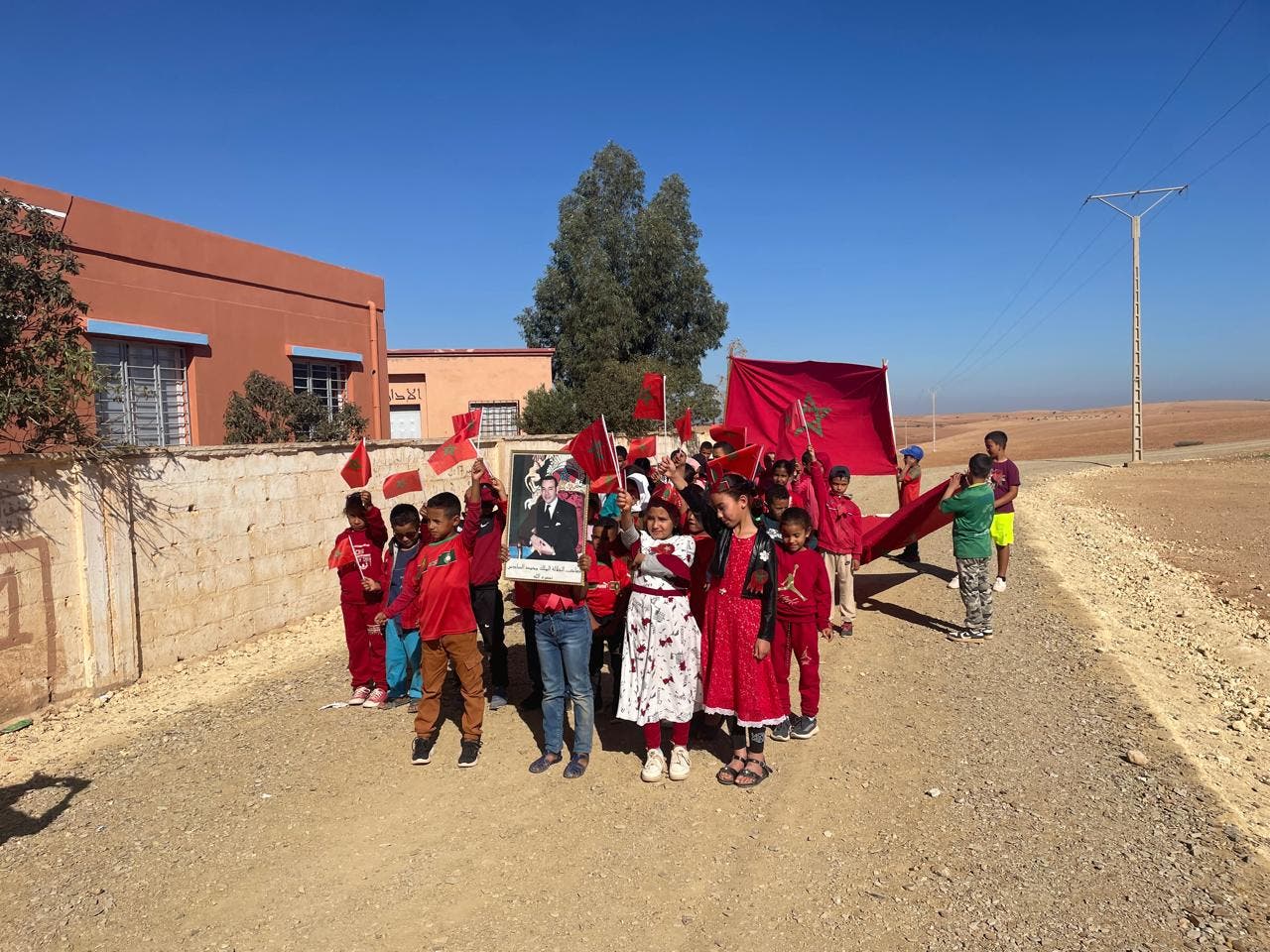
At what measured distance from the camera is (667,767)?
4.84 metres

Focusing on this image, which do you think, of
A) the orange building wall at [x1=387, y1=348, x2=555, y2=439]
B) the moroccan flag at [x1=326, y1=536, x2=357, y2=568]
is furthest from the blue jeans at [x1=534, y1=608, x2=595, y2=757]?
the orange building wall at [x1=387, y1=348, x2=555, y2=439]

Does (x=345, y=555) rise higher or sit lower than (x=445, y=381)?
lower

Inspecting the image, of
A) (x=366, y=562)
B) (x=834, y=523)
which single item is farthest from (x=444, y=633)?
(x=834, y=523)

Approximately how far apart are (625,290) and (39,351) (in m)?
26.0

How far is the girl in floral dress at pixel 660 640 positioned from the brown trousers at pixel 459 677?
95 centimetres

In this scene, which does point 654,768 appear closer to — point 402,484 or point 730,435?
point 402,484

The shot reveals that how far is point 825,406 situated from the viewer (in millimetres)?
9039

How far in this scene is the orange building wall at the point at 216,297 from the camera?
11617 millimetres

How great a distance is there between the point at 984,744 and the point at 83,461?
6942 mm

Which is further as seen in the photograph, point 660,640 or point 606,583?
point 606,583

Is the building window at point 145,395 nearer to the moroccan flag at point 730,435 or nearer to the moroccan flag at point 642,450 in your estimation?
the moroccan flag at point 642,450

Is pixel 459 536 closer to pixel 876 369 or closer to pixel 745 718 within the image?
pixel 745 718

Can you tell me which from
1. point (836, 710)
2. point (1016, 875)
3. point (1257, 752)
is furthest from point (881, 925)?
point (1257, 752)

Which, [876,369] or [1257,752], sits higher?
[876,369]
